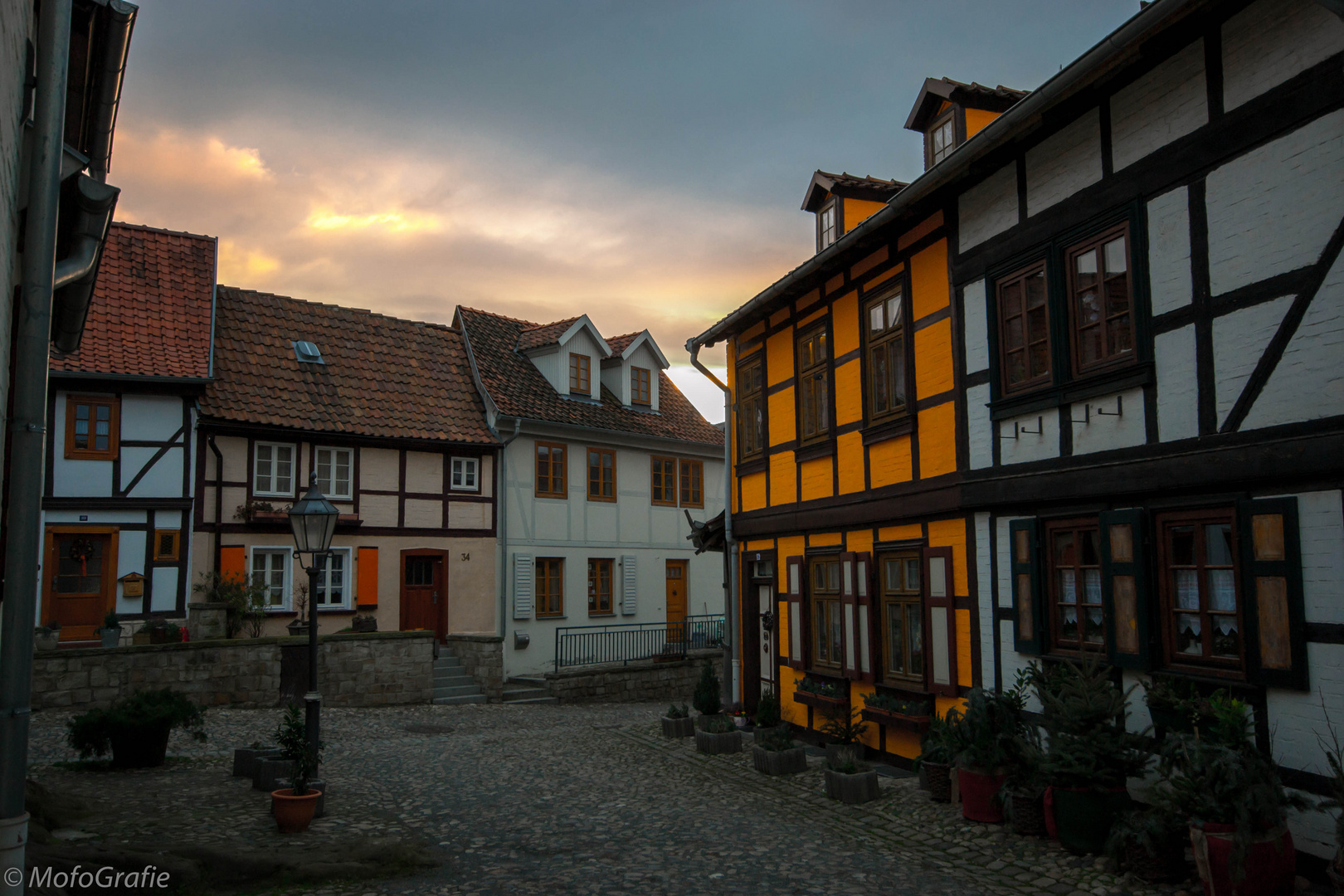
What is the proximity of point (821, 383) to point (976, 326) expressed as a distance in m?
Answer: 3.34

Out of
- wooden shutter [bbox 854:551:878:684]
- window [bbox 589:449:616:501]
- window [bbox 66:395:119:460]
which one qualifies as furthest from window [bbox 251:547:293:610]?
wooden shutter [bbox 854:551:878:684]

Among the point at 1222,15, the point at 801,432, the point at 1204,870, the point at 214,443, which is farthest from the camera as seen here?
the point at 214,443

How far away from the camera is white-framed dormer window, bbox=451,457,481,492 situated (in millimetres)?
22594

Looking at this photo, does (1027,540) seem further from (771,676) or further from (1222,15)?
(771,676)

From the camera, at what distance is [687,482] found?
27.3 m

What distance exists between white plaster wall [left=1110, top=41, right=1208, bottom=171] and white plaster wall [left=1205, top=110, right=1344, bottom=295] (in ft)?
1.93

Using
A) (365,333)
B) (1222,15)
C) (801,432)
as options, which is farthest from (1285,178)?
(365,333)

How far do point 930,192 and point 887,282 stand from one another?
1.34 m

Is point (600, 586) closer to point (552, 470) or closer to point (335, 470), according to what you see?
point (552, 470)

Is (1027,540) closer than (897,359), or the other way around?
(1027,540)

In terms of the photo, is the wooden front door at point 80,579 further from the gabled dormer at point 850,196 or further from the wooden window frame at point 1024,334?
the wooden window frame at point 1024,334

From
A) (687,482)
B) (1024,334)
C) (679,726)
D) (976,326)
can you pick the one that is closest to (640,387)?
(687,482)

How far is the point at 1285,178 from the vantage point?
257 inches

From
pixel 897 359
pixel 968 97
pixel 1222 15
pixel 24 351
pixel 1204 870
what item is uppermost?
pixel 968 97
